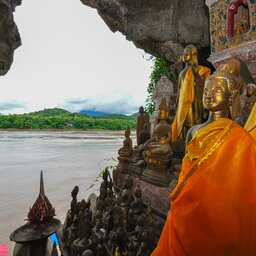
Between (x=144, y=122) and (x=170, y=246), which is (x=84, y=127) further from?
(x=170, y=246)

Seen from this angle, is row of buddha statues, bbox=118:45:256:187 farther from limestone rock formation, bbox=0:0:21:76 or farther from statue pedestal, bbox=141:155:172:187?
limestone rock formation, bbox=0:0:21:76

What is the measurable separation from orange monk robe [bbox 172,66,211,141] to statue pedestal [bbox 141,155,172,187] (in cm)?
71

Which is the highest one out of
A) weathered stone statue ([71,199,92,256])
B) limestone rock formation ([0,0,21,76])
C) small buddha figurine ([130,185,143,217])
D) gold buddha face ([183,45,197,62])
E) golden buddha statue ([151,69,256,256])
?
limestone rock formation ([0,0,21,76])

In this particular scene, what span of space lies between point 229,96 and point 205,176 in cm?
50

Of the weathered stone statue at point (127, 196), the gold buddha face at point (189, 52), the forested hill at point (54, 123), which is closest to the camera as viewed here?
the weathered stone statue at point (127, 196)

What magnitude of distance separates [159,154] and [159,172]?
24 cm

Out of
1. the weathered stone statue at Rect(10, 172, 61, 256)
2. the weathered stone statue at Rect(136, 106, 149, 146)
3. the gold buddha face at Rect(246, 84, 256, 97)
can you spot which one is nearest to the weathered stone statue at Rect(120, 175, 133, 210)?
the weathered stone statue at Rect(10, 172, 61, 256)

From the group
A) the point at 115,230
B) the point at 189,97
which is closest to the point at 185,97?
the point at 189,97

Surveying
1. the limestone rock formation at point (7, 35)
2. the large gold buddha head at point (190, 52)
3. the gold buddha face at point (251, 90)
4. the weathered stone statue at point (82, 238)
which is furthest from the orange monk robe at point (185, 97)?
the limestone rock formation at point (7, 35)

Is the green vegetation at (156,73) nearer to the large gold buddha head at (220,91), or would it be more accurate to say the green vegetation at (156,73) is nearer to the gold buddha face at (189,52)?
the gold buddha face at (189,52)

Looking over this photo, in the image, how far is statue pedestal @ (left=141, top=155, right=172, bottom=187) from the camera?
2387 mm

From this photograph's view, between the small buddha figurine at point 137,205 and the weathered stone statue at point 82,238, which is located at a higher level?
the small buddha figurine at point 137,205

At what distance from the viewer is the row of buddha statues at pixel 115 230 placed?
56.8 inches

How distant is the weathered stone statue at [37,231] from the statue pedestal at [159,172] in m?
1.22
